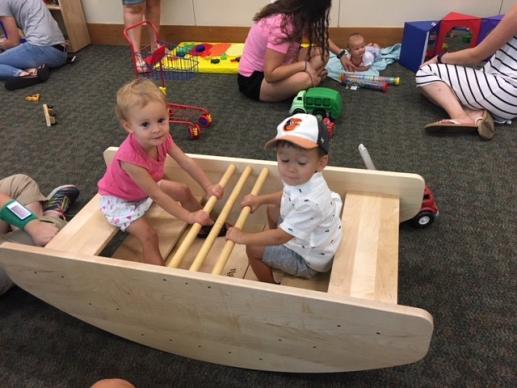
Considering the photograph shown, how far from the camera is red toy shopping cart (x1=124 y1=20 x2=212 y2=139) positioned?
1.99 metres

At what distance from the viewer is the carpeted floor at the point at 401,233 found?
1.09m

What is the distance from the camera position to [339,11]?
9.39 ft

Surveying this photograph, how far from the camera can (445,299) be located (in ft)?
4.05

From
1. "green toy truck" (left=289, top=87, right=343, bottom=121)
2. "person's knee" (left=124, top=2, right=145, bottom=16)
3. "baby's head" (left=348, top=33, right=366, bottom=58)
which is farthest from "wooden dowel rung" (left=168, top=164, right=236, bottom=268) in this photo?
"person's knee" (left=124, top=2, right=145, bottom=16)

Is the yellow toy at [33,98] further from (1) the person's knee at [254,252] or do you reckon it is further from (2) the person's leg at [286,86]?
(1) the person's knee at [254,252]

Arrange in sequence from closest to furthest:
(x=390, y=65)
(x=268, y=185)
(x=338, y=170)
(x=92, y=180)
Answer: (x=338, y=170) < (x=268, y=185) < (x=92, y=180) < (x=390, y=65)

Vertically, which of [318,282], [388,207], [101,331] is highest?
[388,207]

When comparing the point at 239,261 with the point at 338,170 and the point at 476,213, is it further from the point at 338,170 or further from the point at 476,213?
the point at 476,213

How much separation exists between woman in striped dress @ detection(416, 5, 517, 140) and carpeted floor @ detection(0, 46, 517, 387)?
0.24 feet

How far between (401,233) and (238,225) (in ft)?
2.03

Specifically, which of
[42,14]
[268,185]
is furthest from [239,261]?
[42,14]

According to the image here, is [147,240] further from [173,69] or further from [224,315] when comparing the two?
[173,69]

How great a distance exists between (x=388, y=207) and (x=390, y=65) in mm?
1749

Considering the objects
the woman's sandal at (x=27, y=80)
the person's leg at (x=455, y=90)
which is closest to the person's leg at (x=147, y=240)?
the person's leg at (x=455, y=90)
